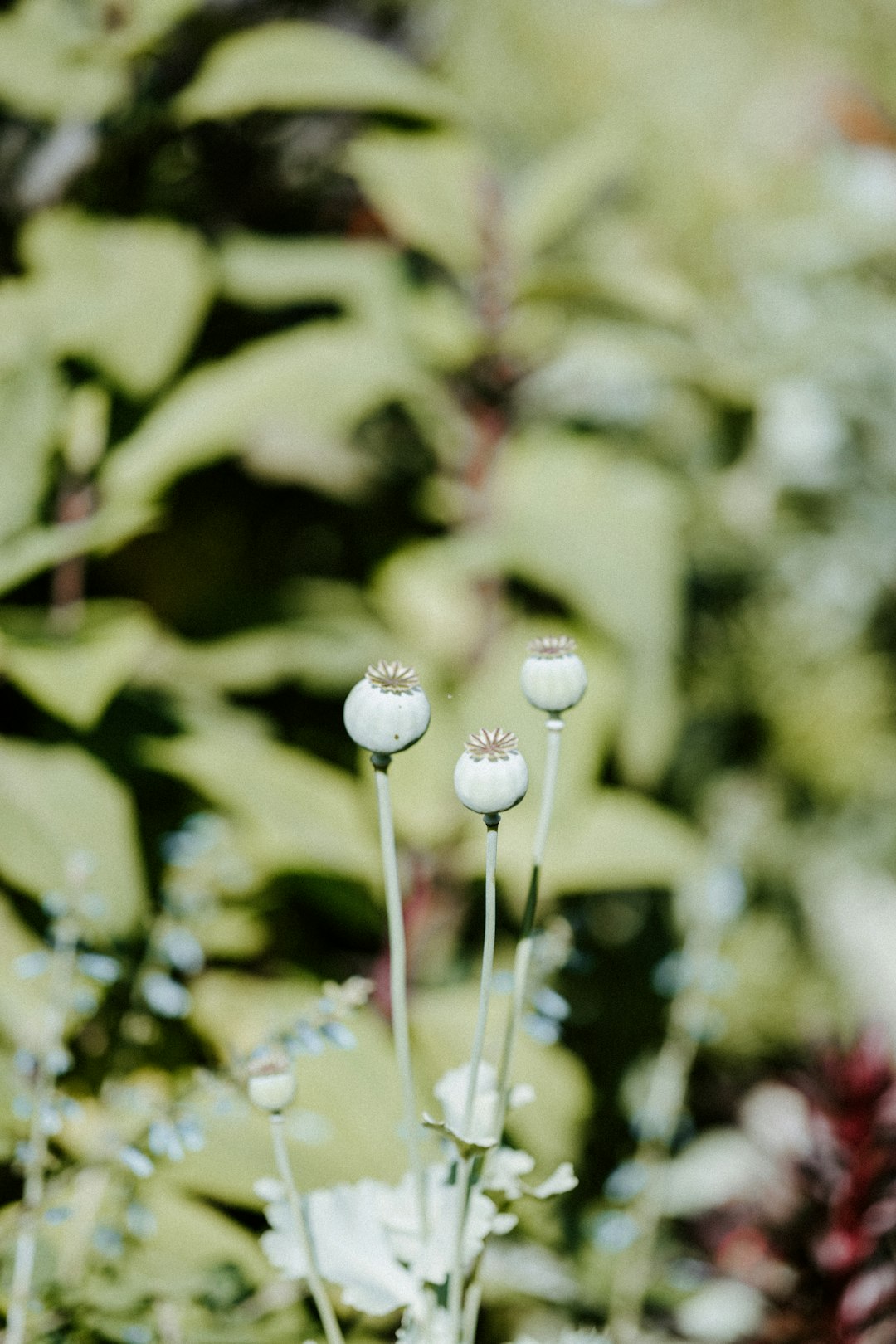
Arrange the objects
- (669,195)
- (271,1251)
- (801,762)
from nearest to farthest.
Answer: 1. (271,1251)
2. (801,762)
3. (669,195)

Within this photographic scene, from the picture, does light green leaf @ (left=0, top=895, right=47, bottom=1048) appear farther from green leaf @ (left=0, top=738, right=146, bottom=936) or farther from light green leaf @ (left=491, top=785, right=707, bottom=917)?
light green leaf @ (left=491, top=785, right=707, bottom=917)

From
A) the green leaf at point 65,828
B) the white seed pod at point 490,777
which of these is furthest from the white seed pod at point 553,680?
the green leaf at point 65,828

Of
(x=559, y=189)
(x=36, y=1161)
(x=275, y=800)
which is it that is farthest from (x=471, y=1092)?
(x=559, y=189)

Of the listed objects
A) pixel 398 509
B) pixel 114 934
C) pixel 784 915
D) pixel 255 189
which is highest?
pixel 255 189

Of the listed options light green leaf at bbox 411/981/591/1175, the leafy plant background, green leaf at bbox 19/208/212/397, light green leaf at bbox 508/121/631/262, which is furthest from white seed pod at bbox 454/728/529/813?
light green leaf at bbox 508/121/631/262

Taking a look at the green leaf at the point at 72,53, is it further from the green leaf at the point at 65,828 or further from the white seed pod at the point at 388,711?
the white seed pod at the point at 388,711

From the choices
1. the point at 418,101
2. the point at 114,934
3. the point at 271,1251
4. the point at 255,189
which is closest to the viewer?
the point at 271,1251

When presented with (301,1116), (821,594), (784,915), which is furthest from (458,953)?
(821,594)

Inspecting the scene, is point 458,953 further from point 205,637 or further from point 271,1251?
point 271,1251
